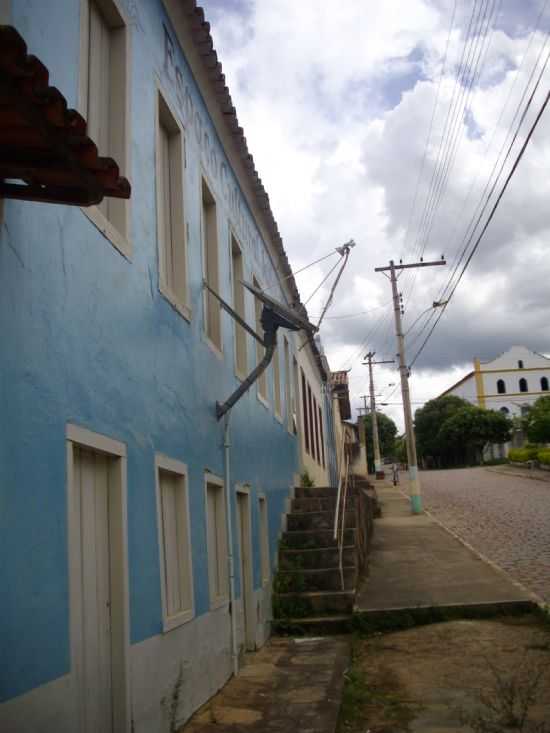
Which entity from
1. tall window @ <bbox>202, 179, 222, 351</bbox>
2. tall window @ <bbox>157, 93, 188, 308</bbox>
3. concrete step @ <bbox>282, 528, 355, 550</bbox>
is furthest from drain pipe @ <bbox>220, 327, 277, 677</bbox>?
concrete step @ <bbox>282, 528, 355, 550</bbox>

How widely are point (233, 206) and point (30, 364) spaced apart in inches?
263

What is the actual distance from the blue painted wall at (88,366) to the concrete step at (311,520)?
15.8ft

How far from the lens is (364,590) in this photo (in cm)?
1122

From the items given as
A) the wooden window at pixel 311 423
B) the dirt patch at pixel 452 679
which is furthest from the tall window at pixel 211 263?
the wooden window at pixel 311 423

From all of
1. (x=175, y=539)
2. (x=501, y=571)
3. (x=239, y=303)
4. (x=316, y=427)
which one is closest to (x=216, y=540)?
(x=175, y=539)

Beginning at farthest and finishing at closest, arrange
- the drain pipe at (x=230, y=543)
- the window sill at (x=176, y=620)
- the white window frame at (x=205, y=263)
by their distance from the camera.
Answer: the white window frame at (x=205, y=263) < the drain pipe at (x=230, y=543) < the window sill at (x=176, y=620)

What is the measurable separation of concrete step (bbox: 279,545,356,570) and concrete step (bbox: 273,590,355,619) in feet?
2.35

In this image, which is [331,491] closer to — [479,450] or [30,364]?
[30,364]

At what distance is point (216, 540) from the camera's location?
25.9 ft

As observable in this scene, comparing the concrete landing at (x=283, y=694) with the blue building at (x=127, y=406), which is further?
the concrete landing at (x=283, y=694)

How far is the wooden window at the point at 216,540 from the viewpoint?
7.43 m

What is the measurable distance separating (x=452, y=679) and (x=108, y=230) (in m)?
5.13

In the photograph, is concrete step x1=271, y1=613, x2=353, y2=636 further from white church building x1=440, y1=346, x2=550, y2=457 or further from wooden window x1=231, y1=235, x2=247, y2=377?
white church building x1=440, y1=346, x2=550, y2=457

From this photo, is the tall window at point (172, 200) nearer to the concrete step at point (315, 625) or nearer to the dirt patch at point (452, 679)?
the dirt patch at point (452, 679)
